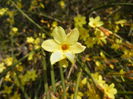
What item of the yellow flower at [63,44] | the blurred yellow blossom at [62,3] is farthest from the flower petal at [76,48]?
the blurred yellow blossom at [62,3]

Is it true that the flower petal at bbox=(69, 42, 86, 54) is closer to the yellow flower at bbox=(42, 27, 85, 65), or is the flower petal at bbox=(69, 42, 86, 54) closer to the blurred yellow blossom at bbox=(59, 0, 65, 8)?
the yellow flower at bbox=(42, 27, 85, 65)

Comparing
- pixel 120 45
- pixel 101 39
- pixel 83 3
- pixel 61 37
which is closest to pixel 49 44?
pixel 61 37

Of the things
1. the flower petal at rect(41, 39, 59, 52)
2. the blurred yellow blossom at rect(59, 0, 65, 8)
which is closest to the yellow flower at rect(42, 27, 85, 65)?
the flower petal at rect(41, 39, 59, 52)

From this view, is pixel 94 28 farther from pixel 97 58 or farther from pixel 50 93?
pixel 50 93

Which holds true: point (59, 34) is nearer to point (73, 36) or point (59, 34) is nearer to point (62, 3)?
point (73, 36)

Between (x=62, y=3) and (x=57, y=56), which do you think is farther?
(x=62, y=3)

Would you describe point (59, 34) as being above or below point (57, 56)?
above

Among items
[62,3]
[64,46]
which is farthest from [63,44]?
[62,3]

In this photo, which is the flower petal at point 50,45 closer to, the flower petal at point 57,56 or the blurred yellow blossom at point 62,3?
the flower petal at point 57,56
